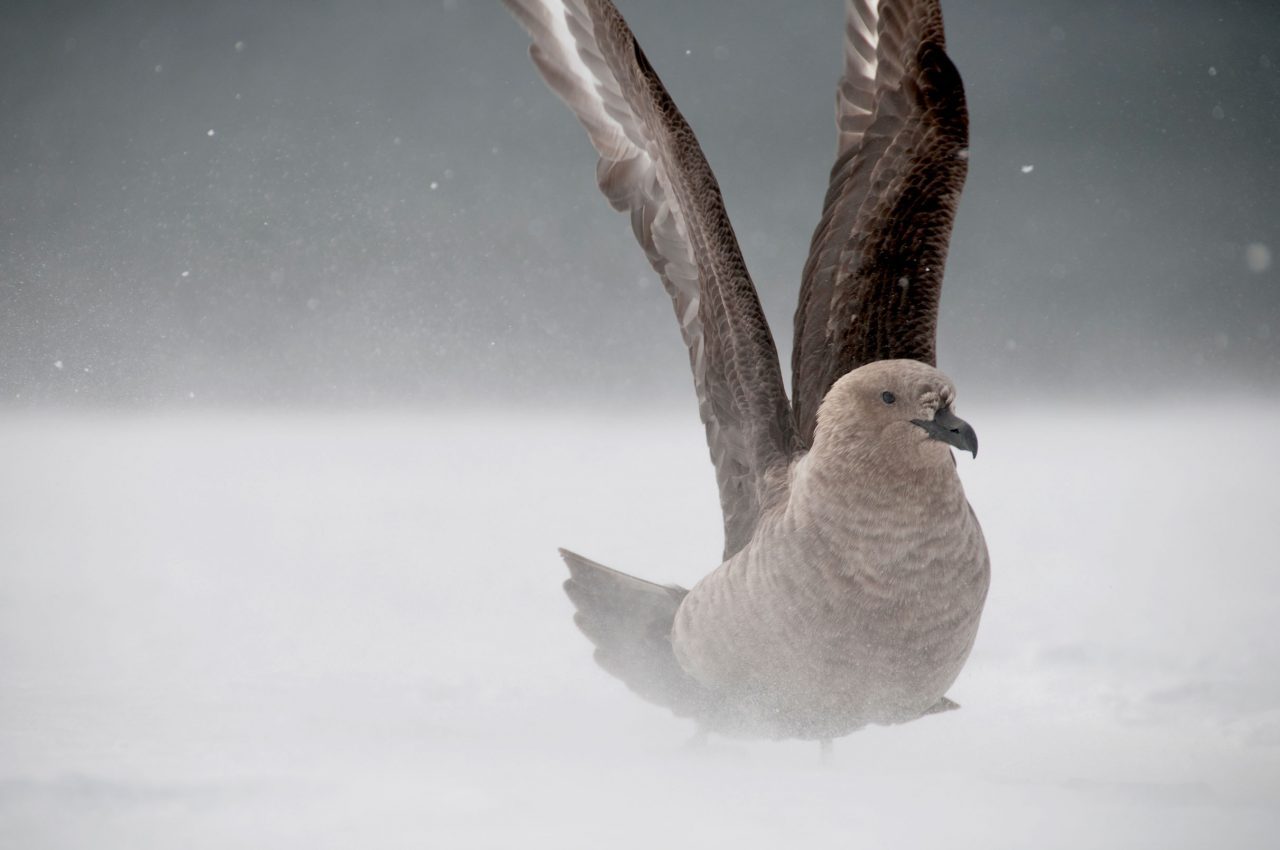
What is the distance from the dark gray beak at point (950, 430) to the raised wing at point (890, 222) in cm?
69

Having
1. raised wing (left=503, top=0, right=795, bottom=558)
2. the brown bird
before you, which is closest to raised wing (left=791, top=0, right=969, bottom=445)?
the brown bird

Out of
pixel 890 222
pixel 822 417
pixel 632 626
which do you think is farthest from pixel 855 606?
pixel 890 222

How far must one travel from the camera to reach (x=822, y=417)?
7.62 ft

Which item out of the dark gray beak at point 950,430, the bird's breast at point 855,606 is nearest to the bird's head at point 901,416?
the dark gray beak at point 950,430

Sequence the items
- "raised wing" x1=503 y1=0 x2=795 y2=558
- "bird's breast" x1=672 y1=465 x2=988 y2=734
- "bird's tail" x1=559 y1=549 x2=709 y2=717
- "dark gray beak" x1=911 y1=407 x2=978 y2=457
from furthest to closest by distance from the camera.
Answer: "bird's tail" x1=559 y1=549 x2=709 y2=717
"raised wing" x1=503 y1=0 x2=795 y2=558
"bird's breast" x1=672 y1=465 x2=988 y2=734
"dark gray beak" x1=911 y1=407 x2=978 y2=457

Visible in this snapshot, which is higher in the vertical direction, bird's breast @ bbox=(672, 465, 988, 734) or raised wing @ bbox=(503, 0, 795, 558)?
raised wing @ bbox=(503, 0, 795, 558)

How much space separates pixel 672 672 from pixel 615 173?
1.39 metres

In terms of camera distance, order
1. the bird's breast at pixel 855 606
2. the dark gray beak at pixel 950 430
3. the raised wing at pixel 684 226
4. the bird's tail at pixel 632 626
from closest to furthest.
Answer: the dark gray beak at pixel 950 430
the bird's breast at pixel 855 606
the raised wing at pixel 684 226
the bird's tail at pixel 632 626

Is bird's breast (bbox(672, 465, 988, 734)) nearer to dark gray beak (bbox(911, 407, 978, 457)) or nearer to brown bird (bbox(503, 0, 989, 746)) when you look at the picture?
brown bird (bbox(503, 0, 989, 746))

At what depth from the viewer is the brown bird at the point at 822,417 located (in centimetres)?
220

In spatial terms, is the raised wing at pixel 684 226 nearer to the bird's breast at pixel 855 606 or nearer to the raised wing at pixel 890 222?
the raised wing at pixel 890 222

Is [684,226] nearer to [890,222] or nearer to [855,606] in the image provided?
[890,222]

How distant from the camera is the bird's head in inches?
82.5

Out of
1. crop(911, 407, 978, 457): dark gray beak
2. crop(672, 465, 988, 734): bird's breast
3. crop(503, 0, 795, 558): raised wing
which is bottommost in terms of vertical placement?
crop(672, 465, 988, 734): bird's breast
